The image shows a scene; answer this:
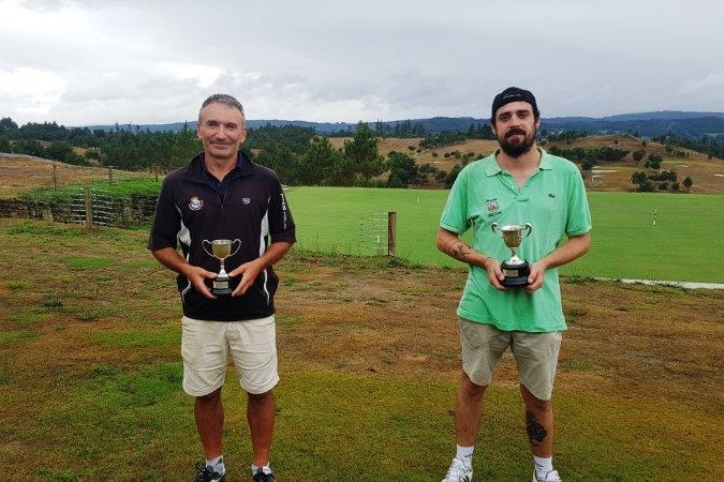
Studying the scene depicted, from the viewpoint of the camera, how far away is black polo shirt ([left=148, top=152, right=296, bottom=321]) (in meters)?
2.55

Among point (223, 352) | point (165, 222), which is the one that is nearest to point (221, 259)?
point (165, 222)

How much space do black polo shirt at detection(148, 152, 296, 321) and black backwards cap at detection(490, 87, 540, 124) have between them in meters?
1.01

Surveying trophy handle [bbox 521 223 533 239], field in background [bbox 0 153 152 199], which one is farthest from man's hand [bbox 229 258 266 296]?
field in background [bbox 0 153 152 199]

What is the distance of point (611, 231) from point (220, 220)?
48.6 ft

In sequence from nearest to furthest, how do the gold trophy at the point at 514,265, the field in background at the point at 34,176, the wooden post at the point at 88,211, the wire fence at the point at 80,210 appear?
1. the gold trophy at the point at 514,265
2. the wooden post at the point at 88,211
3. the wire fence at the point at 80,210
4. the field in background at the point at 34,176

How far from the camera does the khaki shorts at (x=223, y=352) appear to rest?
104 inches

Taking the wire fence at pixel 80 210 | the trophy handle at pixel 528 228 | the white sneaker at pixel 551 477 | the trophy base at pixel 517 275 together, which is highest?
the trophy handle at pixel 528 228

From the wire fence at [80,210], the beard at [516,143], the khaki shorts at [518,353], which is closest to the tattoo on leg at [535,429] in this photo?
the khaki shorts at [518,353]

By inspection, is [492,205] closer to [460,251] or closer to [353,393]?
[460,251]

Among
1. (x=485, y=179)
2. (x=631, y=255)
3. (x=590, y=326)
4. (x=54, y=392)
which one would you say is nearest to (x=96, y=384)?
(x=54, y=392)

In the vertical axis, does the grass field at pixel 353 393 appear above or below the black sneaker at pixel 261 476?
below

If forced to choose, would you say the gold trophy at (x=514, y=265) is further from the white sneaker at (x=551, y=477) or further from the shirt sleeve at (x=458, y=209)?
the white sneaker at (x=551, y=477)

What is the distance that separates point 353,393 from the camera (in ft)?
13.2

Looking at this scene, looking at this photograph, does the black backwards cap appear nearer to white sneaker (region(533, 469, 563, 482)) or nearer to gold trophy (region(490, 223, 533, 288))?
gold trophy (region(490, 223, 533, 288))
